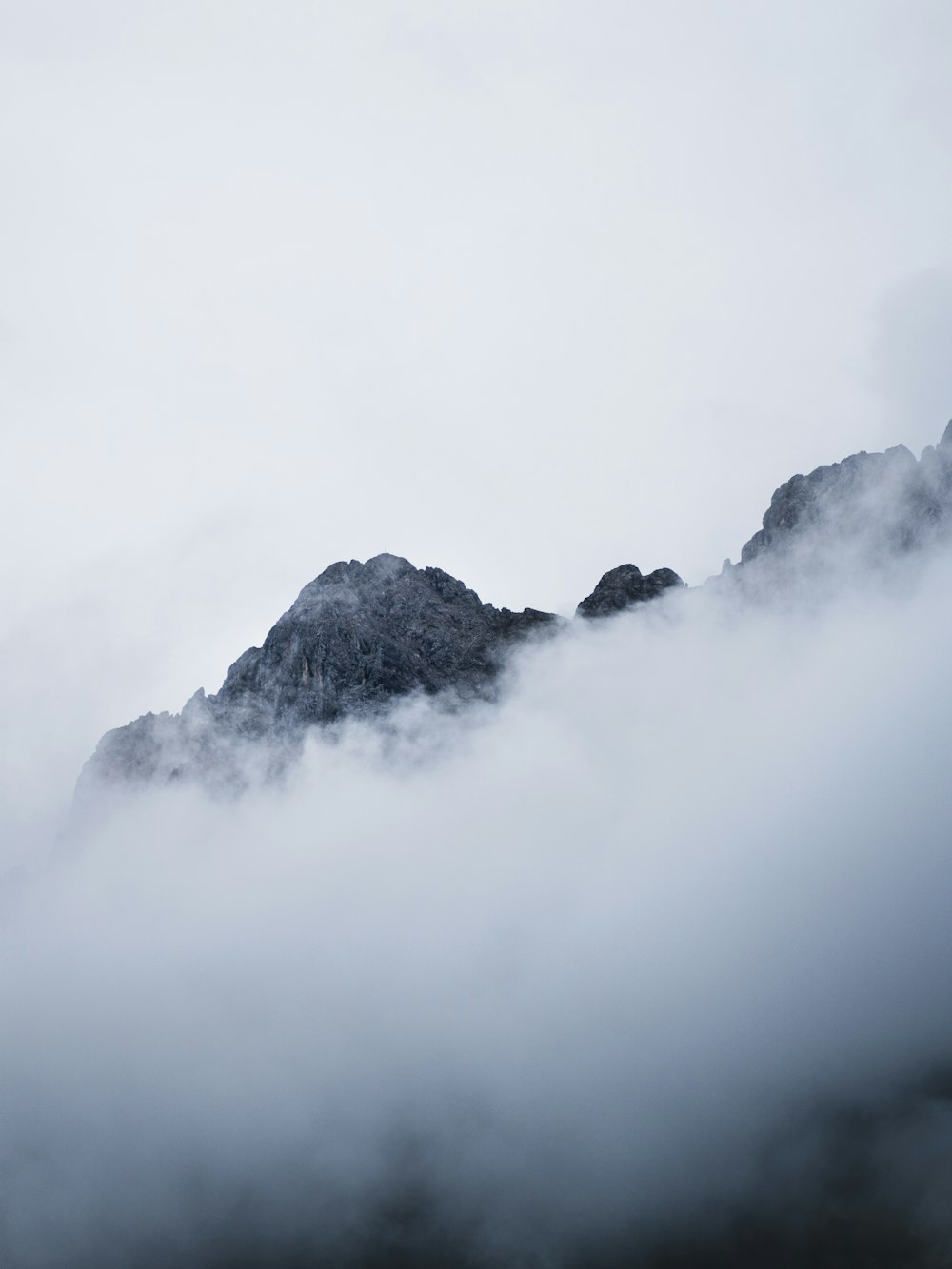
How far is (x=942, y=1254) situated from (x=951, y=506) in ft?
395

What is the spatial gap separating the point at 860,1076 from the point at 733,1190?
99.7ft

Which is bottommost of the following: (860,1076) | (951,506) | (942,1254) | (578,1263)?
(942,1254)

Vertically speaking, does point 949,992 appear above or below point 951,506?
below

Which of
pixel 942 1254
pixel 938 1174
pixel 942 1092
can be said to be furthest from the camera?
pixel 942 1092

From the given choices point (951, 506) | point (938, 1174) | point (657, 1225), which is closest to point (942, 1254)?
point (938, 1174)

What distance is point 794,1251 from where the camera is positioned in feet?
568

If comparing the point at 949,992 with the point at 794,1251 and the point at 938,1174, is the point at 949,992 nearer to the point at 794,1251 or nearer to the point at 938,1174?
the point at 938,1174

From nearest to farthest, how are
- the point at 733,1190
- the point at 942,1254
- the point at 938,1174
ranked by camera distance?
the point at 942,1254 < the point at 938,1174 < the point at 733,1190

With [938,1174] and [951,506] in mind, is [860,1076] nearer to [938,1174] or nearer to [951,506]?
[938,1174]

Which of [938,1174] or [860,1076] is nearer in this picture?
[938,1174]

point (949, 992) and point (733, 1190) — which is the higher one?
point (949, 992)

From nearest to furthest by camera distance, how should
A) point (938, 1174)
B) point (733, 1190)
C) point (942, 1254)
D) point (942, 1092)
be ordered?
1. point (942, 1254)
2. point (938, 1174)
3. point (942, 1092)
4. point (733, 1190)

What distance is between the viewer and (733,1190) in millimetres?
196125

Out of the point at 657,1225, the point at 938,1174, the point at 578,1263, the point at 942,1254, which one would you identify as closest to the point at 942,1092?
the point at 938,1174
